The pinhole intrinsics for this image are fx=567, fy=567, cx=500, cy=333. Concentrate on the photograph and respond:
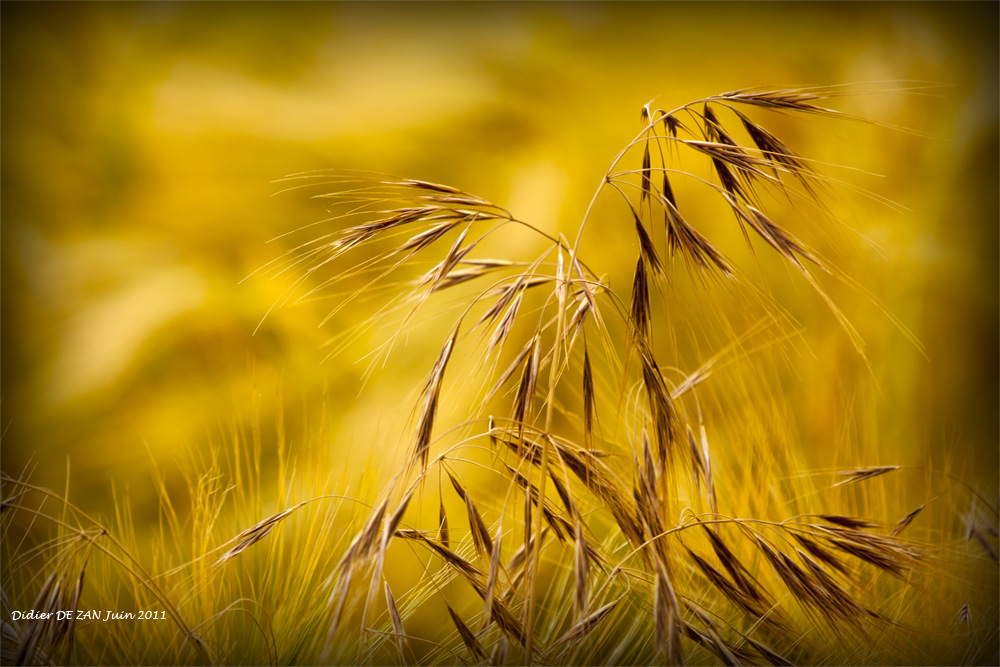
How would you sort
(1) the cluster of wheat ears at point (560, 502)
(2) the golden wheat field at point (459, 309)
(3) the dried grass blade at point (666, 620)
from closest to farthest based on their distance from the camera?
1. (3) the dried grass blade at point (666, 620)
2. (1) the cluster of wheat ears at point (560, 502)
3. (2) the golden wheat field at point (459, 309)

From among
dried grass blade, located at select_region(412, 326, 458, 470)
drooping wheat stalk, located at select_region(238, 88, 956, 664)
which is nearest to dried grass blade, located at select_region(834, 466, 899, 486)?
drooping wheat stalk, located at select_region(238, 88, 956, 664)

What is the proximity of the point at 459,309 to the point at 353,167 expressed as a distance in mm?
338

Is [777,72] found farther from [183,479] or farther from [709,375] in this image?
[183,479]

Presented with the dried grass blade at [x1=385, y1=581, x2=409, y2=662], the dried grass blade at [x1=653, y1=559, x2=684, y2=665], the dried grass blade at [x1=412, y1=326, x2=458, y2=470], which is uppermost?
the dried grass blade at [x1=412, y1=326, x2=458, y2=470]

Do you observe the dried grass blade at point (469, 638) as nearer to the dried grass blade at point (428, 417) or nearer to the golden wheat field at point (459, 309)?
the golden wheat field at point (459, 309)

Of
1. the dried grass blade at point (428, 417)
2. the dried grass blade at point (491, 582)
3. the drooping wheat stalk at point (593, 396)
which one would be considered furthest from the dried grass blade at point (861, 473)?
the dried grass blade at point (428, 417)

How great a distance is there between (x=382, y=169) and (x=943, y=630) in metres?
1.34

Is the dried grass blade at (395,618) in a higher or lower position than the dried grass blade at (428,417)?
lower

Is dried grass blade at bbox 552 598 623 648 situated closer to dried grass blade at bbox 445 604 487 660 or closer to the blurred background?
dried grass blade at bbox 445 604 487 660

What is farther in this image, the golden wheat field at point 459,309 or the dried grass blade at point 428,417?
the golden wheat field at point 459,309

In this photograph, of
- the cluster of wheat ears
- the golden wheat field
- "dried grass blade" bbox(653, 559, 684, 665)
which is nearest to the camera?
"dried grass blade" bbox(653, 559, 684, 665)

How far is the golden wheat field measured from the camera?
3.28 feet

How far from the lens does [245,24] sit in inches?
42.9

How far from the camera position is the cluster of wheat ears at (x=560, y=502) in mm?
848
